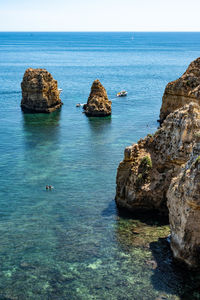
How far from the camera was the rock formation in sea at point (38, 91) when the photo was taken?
Result: 95.2m

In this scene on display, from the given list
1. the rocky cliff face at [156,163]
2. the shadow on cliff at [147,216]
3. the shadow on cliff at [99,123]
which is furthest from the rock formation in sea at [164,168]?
the shadow on cliff at [99,123]

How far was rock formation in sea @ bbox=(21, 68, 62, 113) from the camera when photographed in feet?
313

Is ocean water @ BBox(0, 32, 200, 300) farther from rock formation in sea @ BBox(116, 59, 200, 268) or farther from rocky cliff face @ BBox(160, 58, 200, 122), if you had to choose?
rocky cliff face @ BBox(160, 58, 200, 122)

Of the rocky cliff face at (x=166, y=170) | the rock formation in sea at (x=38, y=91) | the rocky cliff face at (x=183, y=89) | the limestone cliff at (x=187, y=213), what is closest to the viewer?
the limestone cliff at (x=187, y=213)

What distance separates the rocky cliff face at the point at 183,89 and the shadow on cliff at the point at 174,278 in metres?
37.3

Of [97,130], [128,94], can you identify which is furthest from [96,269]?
[128,94]

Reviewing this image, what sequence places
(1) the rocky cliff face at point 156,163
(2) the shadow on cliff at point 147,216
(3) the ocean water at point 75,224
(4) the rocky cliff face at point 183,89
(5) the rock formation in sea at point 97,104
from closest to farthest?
(3) the ocean water at point 75,224, (1) the rocky cliff face at point 156,163, (2) the shadow on cliff at point 147,216, (4) the rocky cliff face at point 183,89, (5) the rock formation in sea at point 97,104

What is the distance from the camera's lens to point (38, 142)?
2872 inches

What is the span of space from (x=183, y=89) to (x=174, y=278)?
45424mm

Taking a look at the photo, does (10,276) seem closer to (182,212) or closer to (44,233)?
(44,233)

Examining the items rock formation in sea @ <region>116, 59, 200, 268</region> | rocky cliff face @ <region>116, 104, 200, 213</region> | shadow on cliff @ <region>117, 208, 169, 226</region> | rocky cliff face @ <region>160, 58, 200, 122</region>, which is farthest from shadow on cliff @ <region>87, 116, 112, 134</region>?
shadow on cliff @ <region>117, 208, 169, 226</region>

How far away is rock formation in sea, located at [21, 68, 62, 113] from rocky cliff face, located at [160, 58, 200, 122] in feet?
105

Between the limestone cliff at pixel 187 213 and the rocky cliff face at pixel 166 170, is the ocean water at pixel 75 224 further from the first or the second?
the rocky cliff face at pixel 166 170

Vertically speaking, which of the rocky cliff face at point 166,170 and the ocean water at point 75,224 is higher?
the rocky cliff face at point 166,170
